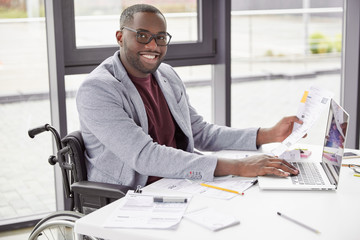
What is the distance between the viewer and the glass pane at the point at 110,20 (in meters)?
3.14

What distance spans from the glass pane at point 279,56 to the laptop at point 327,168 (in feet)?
5.05

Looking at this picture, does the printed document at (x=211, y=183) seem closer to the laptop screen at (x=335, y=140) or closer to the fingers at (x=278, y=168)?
the fingers at (x=278, y=168)

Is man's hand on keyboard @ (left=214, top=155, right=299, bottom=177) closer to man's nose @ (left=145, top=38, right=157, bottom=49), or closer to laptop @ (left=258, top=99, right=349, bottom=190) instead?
laptop @ (left=258, top=99, right=349, bottom=190)

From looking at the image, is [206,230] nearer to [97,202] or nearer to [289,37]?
[97,202]

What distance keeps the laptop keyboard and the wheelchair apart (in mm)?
691

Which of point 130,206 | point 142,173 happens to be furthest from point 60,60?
point 130,206

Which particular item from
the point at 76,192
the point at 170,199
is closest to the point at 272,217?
the point at 170,199

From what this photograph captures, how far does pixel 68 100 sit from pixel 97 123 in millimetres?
1133

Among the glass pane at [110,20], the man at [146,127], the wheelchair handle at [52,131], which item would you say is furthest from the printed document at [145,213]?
the glass pane at [110,20]

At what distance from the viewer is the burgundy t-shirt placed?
2441mm

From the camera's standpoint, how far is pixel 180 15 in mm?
3477

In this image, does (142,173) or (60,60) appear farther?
(60,60)

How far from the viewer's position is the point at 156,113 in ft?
8.21

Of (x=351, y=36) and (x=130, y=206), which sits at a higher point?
(x=351, y=36)
